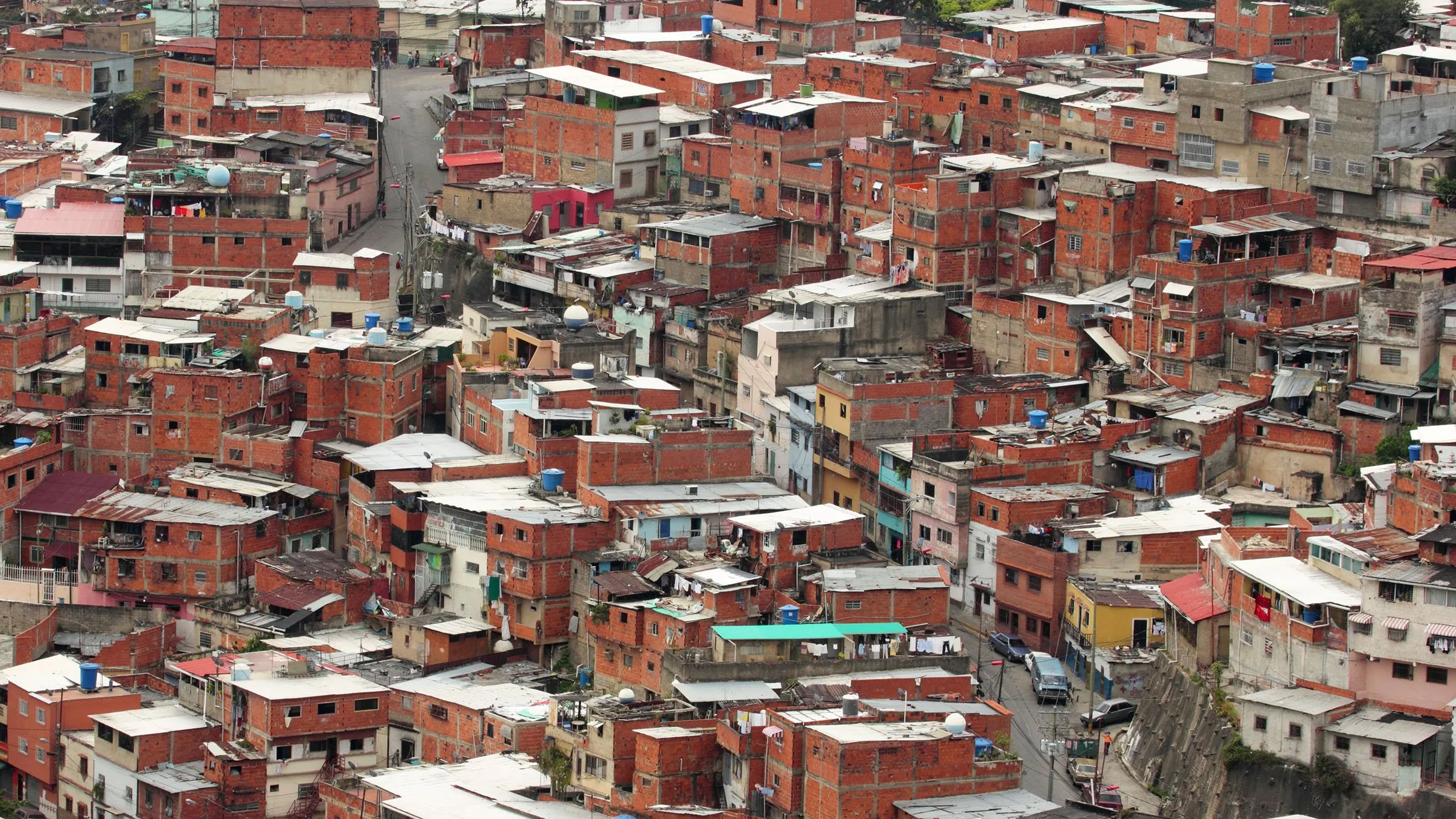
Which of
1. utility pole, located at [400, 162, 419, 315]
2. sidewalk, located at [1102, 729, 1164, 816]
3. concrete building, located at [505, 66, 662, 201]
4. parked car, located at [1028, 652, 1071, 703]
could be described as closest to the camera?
sidewalk, located at [1102, 729, 1164, 816]

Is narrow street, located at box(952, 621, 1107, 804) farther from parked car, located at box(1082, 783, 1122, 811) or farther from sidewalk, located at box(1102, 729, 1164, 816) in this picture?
sidewalk, located at box(1102, 729, 1164, 816)

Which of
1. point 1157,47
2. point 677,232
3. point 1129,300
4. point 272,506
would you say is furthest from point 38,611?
point 1157,47

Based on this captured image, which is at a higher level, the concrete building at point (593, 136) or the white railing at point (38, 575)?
the concrete building at point (593, 136)

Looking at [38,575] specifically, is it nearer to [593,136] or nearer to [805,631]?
[805,631]

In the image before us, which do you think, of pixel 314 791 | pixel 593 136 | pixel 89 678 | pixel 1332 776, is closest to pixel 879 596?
pixel 1332 776

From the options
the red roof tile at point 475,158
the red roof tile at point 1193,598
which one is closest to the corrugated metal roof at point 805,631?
the red roof tile at point 1193,598

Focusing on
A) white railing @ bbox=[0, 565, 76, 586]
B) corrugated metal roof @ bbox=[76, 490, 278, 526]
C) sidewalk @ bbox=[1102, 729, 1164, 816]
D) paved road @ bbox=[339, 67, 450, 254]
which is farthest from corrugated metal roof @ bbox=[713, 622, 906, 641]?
paved road @ bbox=[339, 67, 450, 254]

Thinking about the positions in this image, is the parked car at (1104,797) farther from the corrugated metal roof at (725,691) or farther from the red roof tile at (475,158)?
the red roof tile at (475,158)
